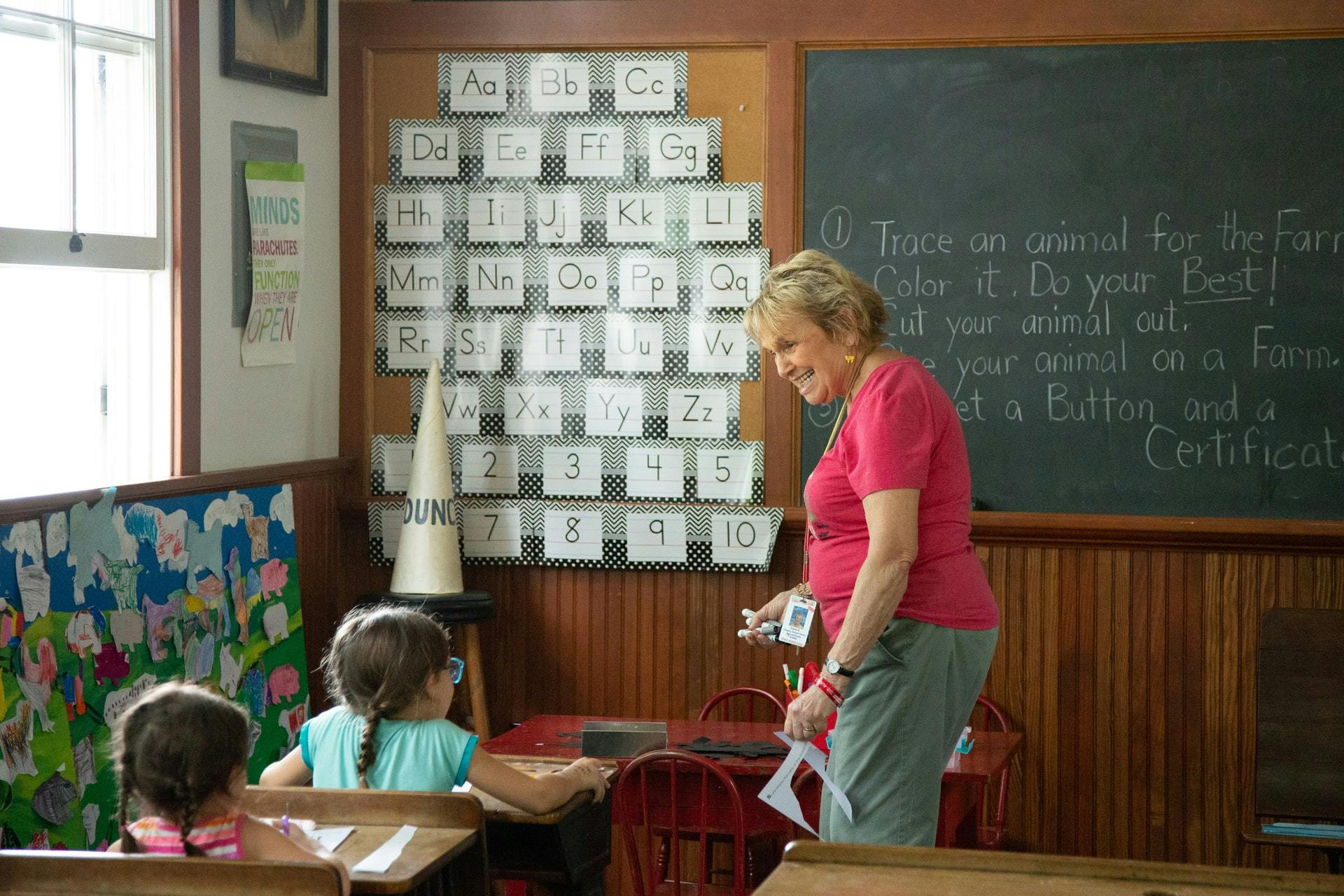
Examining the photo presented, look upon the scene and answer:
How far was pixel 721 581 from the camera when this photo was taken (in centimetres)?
425

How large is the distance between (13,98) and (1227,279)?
3.11m

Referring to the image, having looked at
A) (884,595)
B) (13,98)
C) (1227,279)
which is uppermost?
(13,98)

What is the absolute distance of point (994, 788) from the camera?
13.3 ft

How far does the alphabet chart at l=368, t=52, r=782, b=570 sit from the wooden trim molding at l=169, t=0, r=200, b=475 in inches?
30.8

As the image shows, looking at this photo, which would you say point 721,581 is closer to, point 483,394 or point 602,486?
point 602,486

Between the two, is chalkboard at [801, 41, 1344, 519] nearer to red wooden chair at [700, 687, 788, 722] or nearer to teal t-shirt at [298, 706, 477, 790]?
red wooden chair at [700, 687, 788, 722]

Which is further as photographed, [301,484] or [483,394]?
[483,394]

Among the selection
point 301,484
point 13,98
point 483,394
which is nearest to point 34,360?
point 13,98

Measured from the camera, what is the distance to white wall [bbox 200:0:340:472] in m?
3.67

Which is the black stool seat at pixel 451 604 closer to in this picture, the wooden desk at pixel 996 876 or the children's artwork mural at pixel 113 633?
the children's artwork mural at pixel 113 633

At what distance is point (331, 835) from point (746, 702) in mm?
2288

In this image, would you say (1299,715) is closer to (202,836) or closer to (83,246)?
(202,836)

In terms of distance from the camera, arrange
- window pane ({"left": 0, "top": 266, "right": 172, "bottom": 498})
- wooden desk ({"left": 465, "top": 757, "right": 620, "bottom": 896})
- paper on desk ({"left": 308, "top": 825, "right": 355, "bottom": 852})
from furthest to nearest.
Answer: window pane ({"left": 0, "top": 266, "right": 172, "bottom": 498}), wooden desk ({"left": 465, "top": 757, "right": 620, "bottom": 896}), paper on desk ({"left": 308, "top": 825, "right": 355, "bottom": 852})

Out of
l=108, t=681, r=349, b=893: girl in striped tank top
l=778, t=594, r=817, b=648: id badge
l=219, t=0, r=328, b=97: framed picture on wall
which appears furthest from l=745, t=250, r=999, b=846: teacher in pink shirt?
l=219, t=0, r=328, b=97: framed picture on wall
